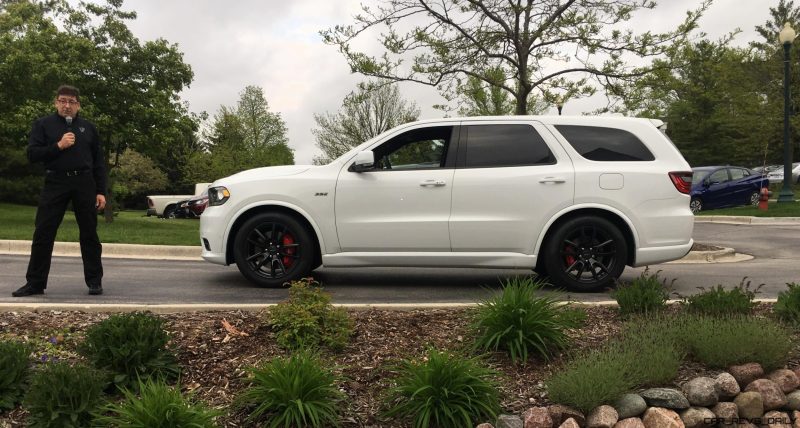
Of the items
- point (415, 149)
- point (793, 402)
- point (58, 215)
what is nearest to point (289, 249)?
point (415, 149)

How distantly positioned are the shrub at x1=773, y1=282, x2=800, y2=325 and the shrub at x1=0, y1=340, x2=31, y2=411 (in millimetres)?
4688

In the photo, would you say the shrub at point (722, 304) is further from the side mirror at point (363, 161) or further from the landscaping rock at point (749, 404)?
the side mirror at point (363, 161)

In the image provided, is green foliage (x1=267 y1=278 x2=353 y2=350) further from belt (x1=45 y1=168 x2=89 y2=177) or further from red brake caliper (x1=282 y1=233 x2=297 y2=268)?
belt (x1=45 y1=168 x2=89 y2=177)

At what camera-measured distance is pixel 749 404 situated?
11.0 ft

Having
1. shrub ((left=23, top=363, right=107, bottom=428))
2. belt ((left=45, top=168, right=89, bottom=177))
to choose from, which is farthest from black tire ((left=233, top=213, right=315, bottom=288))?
shrub ((left=23, top=363, right=107, bottom=428))

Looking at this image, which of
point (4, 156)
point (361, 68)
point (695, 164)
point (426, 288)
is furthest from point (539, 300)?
point (695, 164)

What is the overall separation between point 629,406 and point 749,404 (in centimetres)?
81

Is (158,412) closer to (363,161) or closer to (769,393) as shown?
(769,393)

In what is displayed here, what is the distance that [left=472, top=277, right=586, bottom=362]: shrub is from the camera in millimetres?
3455

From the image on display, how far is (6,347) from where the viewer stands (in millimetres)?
3029

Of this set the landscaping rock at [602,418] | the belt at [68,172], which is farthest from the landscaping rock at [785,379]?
the belt at [68,172]

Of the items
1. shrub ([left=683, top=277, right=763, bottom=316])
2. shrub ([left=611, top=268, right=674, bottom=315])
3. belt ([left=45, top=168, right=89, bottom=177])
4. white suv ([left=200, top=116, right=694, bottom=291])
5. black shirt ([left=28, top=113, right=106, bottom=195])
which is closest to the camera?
shrub ([left=683, top=277, right=763, bottom=316])

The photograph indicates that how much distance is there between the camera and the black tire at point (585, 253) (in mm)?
5789

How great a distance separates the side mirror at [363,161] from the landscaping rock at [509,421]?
3198 mm
